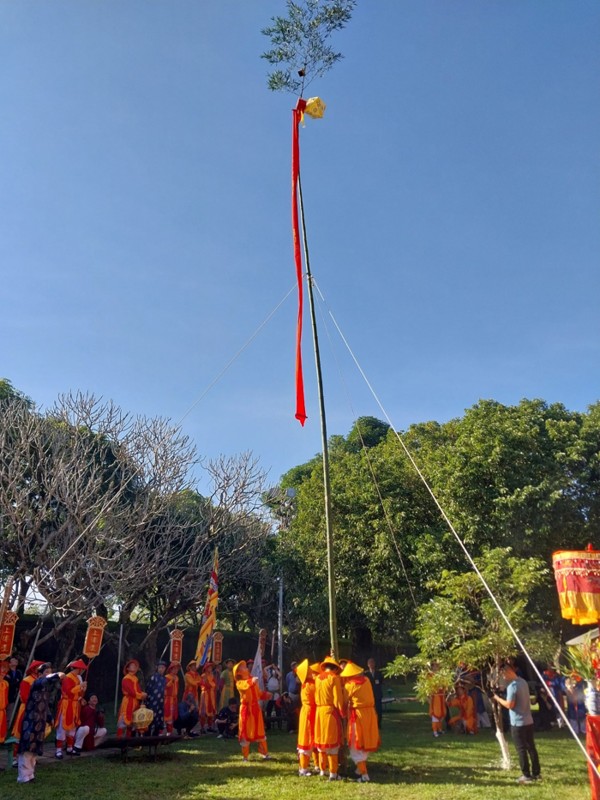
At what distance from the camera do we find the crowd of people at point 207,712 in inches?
356

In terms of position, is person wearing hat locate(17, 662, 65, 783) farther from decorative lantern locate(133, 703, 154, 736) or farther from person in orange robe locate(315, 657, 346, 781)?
person in orange robe locate(315, 657, 346, 781)

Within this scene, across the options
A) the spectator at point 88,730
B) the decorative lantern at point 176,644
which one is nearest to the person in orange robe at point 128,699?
the spectator at point 88,730

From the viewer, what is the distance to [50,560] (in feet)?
54.7

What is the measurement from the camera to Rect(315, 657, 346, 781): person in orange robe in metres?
8.95

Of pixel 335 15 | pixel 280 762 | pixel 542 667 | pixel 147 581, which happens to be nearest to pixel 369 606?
pixel 542 667

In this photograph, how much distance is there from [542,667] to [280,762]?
1000 centimetres

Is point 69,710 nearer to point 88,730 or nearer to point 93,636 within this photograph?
point 88,730

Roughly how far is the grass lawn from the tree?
1.07 meters

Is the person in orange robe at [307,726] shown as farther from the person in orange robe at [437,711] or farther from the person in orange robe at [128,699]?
the person in orange robe at [437,711]

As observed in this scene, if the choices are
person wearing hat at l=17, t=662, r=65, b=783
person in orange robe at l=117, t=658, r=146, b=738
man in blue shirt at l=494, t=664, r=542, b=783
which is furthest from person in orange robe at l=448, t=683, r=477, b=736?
person wearing hat at l=17, t=662, r=65, b=783

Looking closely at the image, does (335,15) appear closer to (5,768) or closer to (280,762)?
(280,762)

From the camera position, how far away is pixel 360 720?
9.05 m

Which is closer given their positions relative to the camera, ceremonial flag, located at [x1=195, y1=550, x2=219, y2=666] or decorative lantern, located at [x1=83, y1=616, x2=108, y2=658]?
decorative lantern, located at [x1=83, y1=616, x2=108, y2=658]

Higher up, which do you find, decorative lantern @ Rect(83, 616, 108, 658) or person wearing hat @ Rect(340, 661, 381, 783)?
decorative lantern @ Rect(83, 616, 108, 658)
